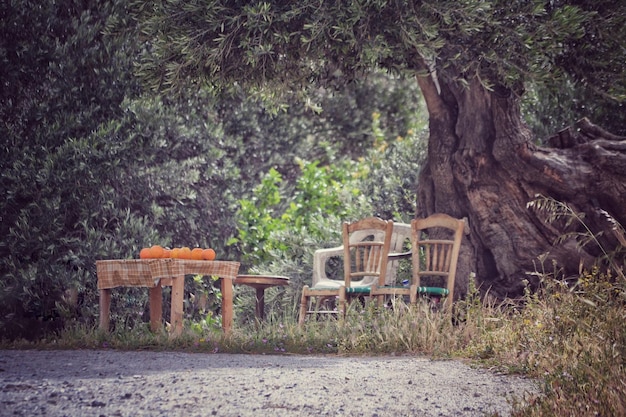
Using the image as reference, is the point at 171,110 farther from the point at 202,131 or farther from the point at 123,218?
the point at 123,218

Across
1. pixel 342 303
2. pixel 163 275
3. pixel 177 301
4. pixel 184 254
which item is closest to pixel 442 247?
pixel 342 303

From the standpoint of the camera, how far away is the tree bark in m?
9.64

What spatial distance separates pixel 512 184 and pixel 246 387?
5707 millimetres

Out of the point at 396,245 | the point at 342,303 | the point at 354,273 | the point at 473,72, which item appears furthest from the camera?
the point at 396,245

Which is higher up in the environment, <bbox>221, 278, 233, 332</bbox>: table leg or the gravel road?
<bbox>221, 278, 233, 332</bbox>: table leg

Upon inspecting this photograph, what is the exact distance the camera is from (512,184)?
9938 millimetres

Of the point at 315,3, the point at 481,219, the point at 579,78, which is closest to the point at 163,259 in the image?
the point at 315,3

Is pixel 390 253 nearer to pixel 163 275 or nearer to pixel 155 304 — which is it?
pixel 155 304

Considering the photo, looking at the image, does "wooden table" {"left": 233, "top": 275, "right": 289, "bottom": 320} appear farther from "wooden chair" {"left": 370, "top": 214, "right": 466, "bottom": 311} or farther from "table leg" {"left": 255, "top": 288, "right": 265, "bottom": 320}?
"wooden chair" {"left": 370, "top": 214, "right": 466, "bottom": 311}

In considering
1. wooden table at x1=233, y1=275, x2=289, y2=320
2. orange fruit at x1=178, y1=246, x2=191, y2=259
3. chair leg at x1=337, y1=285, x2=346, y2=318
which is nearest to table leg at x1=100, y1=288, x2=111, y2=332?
orange fruit at x1=178, y1=246, x2=191, y2=259

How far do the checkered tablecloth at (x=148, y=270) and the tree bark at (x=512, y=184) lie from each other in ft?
10.4

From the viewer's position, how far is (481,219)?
10109mm

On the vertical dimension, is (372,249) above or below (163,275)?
above

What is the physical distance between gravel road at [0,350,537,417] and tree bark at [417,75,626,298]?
11.3 ft
